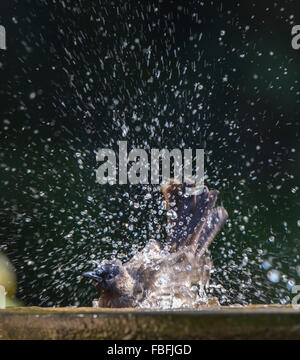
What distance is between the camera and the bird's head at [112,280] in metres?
1.30

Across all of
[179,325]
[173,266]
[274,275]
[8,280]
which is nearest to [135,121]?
[8,280]

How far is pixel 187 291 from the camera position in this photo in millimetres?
1401

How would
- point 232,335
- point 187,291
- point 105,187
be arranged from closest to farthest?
point 232,335, point 187,291, point 105,187

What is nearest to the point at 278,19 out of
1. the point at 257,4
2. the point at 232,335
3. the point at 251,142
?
the point at 257,4

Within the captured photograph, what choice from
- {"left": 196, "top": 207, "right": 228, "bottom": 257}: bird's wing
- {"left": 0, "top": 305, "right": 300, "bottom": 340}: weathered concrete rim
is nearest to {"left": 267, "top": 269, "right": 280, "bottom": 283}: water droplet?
{"left": 196, "top": 207, "right": 228, "bottom": 257}: bird's wing

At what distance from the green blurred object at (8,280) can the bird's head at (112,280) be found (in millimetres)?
1778

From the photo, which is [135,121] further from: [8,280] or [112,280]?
[112,280]

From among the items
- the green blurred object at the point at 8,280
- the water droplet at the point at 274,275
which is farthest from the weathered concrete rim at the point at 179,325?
the water droplet at the point at 274,275

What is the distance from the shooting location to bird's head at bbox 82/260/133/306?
1.30m

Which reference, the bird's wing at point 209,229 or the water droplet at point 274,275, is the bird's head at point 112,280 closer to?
the bird's wing at point 209,229

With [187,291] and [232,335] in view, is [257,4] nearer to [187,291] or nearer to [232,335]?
[187,291]

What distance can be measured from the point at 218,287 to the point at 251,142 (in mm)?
1051

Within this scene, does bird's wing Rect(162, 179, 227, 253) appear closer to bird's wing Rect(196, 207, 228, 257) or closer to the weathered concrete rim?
bird's wing Rect(196, 207, 228, 257)

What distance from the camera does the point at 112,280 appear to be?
A: 1.30m
